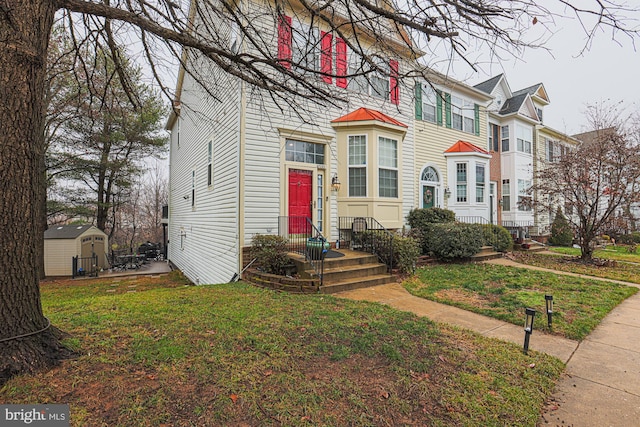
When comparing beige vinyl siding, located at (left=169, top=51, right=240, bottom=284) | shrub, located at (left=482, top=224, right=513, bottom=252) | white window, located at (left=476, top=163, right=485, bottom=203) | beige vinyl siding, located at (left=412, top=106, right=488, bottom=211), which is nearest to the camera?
beige vinyl siding, located at (left=169, top=51, right=240, bottom=284)

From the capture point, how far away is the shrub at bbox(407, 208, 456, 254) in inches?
404

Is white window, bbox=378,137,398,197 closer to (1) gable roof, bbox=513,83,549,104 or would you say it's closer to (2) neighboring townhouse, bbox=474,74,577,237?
(2) neighboring townhouse, bbox=474,74,577,237

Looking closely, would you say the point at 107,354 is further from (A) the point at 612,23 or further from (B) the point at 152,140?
(B) the point at 152,140

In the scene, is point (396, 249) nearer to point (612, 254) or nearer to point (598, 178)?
point (598, 178)

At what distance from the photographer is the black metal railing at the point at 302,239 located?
21.9 ft

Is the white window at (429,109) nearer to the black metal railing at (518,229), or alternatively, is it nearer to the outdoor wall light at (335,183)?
the outdoor wall light at (335,183)

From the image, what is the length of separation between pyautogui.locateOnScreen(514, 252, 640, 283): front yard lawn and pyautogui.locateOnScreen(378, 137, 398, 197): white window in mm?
5553

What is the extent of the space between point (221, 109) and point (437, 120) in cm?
938

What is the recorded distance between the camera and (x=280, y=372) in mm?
2842

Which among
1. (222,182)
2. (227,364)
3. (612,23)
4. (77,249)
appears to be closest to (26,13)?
(227,364)

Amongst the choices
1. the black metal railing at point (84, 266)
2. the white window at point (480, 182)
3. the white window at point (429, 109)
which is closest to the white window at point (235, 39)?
the white window at point (429, 109)

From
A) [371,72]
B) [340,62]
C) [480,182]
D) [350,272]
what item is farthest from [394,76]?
[480,182]

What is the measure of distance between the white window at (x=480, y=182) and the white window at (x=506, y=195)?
481 centimetres

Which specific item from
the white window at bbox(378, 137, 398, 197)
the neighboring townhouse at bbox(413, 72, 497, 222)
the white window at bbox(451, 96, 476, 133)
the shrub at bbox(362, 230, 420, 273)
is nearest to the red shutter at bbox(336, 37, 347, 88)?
the white window at bbox(378, 137, 398, 197)
